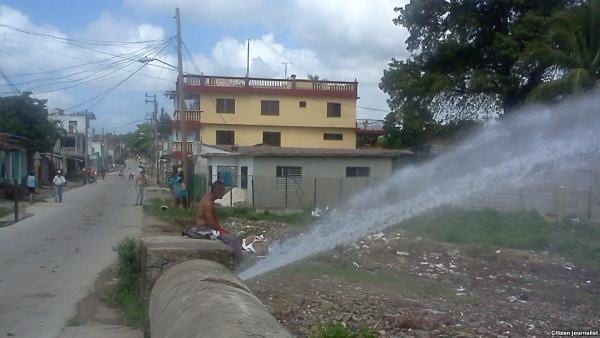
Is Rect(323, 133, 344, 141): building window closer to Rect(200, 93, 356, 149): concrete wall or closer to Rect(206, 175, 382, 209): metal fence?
Rect(200, 93, 356, 149): concrete wall

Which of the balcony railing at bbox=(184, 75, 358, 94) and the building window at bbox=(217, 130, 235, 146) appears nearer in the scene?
the balcony railing at bbox=(184, 75, 358, 94)

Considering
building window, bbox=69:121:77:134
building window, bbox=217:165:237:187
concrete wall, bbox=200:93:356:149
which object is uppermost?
building window, bbox=69:121:77:134

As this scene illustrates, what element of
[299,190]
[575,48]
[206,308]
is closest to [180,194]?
[299,190]

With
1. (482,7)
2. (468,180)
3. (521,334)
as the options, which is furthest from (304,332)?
(482,7)

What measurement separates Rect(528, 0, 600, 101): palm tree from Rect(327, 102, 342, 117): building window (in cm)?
3231

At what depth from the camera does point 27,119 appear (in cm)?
5103

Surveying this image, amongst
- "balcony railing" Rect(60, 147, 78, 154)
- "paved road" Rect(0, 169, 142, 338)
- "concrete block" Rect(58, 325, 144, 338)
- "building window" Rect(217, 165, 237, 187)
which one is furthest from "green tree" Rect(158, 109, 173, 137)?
"concrete block" Rect(58, 325, 144, 338)

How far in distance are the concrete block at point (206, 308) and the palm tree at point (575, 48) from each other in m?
19.1

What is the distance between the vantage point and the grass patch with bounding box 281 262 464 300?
40.8 ft

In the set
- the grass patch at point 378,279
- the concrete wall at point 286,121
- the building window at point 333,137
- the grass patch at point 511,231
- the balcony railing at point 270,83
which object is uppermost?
the balcony railing at point 270,83

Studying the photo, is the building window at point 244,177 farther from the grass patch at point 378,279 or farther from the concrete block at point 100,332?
the concrete block at point 100,332

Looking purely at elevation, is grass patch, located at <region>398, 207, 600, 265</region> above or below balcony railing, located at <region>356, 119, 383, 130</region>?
below

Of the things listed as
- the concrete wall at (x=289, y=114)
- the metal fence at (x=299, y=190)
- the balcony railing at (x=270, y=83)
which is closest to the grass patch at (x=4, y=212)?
the metal fence at (x=299, y=190)

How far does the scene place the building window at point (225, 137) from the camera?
5625 cm
